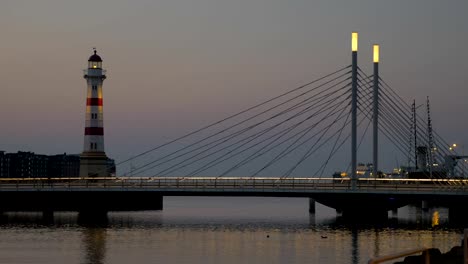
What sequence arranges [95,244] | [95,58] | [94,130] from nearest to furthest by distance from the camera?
[95,244], [94,130], [95,58]

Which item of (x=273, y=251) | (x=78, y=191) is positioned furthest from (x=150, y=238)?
(x=78, y=191)

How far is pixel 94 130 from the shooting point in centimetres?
11094

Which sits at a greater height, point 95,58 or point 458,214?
point 95,58

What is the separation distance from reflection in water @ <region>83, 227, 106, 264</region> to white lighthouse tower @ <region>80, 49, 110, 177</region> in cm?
3019

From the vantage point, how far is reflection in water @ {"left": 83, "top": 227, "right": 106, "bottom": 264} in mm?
54984

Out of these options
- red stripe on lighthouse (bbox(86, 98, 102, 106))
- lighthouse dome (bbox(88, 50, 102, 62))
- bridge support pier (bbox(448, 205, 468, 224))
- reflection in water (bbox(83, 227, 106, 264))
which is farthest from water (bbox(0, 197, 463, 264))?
lighthouse dome (bbox(88, 50, 102, 62))

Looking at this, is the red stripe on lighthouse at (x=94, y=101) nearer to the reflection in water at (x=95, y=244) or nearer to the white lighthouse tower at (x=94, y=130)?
the white lighthouse tower at (x=94, y=130)

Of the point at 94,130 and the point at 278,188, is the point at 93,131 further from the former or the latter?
the point at 278,188

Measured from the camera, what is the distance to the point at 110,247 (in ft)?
206

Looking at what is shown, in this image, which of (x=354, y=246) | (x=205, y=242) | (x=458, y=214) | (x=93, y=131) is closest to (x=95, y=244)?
(x=205, y=242)

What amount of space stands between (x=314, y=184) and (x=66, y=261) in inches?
1404

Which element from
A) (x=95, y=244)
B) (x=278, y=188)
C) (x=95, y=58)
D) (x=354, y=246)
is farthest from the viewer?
(x=95, y=58)

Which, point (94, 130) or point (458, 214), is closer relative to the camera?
point (458, 214)

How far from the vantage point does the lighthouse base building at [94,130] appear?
11094 centimetres
